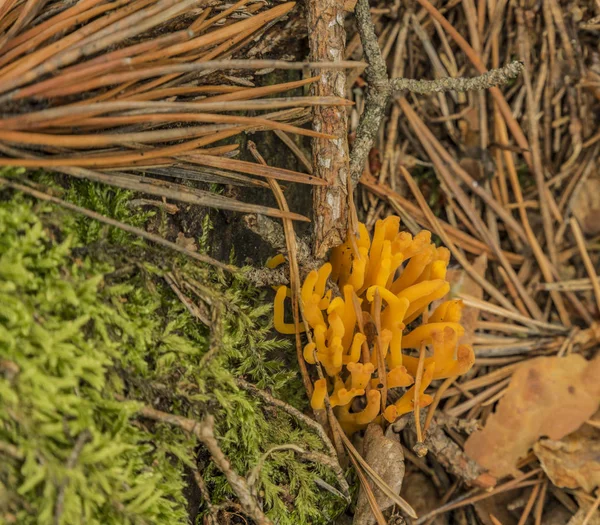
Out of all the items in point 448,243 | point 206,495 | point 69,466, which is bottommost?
point 206,495

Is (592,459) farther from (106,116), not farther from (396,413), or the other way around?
(106,116)

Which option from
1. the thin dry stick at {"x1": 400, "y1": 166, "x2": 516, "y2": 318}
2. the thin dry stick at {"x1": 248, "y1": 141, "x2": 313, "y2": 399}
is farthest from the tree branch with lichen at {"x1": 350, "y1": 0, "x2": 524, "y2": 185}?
the thin dry stick at {"x1": 400, "y1": 166, "x2": 516, "y2": 318}

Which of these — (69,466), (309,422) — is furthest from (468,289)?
A: (69,466)

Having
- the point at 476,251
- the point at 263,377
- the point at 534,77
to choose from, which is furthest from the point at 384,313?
the point at 534,77

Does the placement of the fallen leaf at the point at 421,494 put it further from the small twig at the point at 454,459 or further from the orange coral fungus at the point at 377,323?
the orange coral fungus at the point at 377,323

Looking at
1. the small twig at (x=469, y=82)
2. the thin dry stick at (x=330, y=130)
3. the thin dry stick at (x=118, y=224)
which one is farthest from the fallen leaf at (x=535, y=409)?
the thin dry stick at (x=118, y=224)

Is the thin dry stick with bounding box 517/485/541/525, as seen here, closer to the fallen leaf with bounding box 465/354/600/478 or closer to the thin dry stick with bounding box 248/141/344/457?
the fallen leaf with bounding box 465/354/600/478

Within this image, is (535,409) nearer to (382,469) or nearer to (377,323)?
(382,469)
